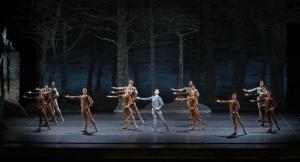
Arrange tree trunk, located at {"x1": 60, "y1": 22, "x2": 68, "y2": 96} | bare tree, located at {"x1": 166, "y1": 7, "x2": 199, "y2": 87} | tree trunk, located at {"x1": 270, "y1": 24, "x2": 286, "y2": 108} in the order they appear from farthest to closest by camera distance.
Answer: tree trunk, located at {"x1": 60, "y1": 22, "x2": 68, "y2": 96}
bare tree, located at {"x1": 166, "y1": 7, "x2": 199, "y2": 87}
tree trunk, located at {"x1": 270, "y1": 24, "x2": 286, "y2": 108}

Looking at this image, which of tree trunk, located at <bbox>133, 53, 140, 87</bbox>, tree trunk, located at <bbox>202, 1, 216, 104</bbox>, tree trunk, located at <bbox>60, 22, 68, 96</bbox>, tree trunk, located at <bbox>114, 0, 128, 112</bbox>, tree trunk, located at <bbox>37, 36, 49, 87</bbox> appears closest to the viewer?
tree trunk, located at <bbox>114, 0, 128, 112</bbox>

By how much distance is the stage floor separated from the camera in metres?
17.7

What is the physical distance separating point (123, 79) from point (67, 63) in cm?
240

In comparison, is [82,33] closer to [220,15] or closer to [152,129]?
[220,15]

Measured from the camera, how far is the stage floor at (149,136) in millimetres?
17688

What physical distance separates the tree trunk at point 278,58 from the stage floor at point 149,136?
302 cm

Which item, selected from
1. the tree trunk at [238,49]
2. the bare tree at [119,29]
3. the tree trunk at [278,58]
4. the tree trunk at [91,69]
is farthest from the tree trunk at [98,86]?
the tree trunk at [278,58]

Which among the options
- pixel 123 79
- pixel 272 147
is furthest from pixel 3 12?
pixel 272 147

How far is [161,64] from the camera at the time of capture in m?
27.1

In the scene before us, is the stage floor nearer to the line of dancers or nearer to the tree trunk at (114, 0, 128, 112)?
the line of dancers

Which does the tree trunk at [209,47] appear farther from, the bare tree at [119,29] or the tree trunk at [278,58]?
the bare tree at [119,29]

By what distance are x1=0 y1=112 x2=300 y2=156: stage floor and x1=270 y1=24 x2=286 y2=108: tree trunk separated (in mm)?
3016

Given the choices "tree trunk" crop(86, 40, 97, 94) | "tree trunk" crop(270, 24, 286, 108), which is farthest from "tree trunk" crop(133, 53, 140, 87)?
"tree trunk" crop(270, 24, 286, 108)

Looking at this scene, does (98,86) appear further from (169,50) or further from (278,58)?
(278,58)
